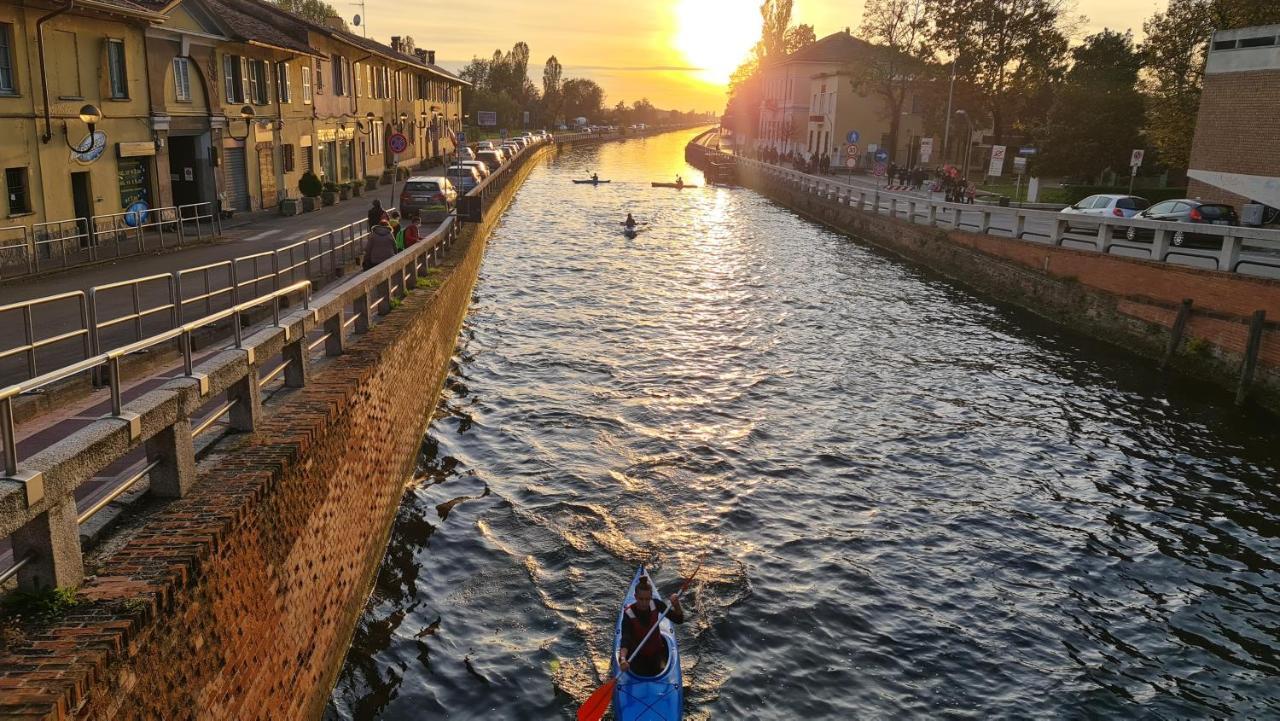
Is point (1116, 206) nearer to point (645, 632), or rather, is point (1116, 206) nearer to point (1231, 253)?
point (1231, 253)

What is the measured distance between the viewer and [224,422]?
8.47 m

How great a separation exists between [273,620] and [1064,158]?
56.9m

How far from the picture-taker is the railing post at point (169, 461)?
665 centimetres

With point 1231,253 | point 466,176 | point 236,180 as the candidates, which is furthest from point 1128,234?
point 236,180

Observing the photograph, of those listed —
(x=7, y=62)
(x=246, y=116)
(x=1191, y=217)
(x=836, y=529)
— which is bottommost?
(x=836, y=529)

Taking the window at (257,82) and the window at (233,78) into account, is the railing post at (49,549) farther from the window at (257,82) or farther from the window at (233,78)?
the window at (257,82)

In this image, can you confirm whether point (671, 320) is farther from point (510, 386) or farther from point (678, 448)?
point (678, 448)

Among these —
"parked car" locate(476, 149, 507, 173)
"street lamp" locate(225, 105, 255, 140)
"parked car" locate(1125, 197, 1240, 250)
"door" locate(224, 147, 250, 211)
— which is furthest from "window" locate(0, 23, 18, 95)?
"parked car" locate(476, 149, 507, 173)

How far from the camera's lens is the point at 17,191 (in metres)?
21.7

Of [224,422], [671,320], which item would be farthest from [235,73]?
[224,422]

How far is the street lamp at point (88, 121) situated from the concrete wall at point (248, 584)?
15.8 meters

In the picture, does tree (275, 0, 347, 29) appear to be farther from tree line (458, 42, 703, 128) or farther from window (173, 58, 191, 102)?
window (173, 58, 191, 102)

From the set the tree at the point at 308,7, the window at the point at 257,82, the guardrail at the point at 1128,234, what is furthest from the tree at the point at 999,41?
the tree at the point at 308,7

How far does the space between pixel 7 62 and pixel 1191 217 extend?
31.3 meters
